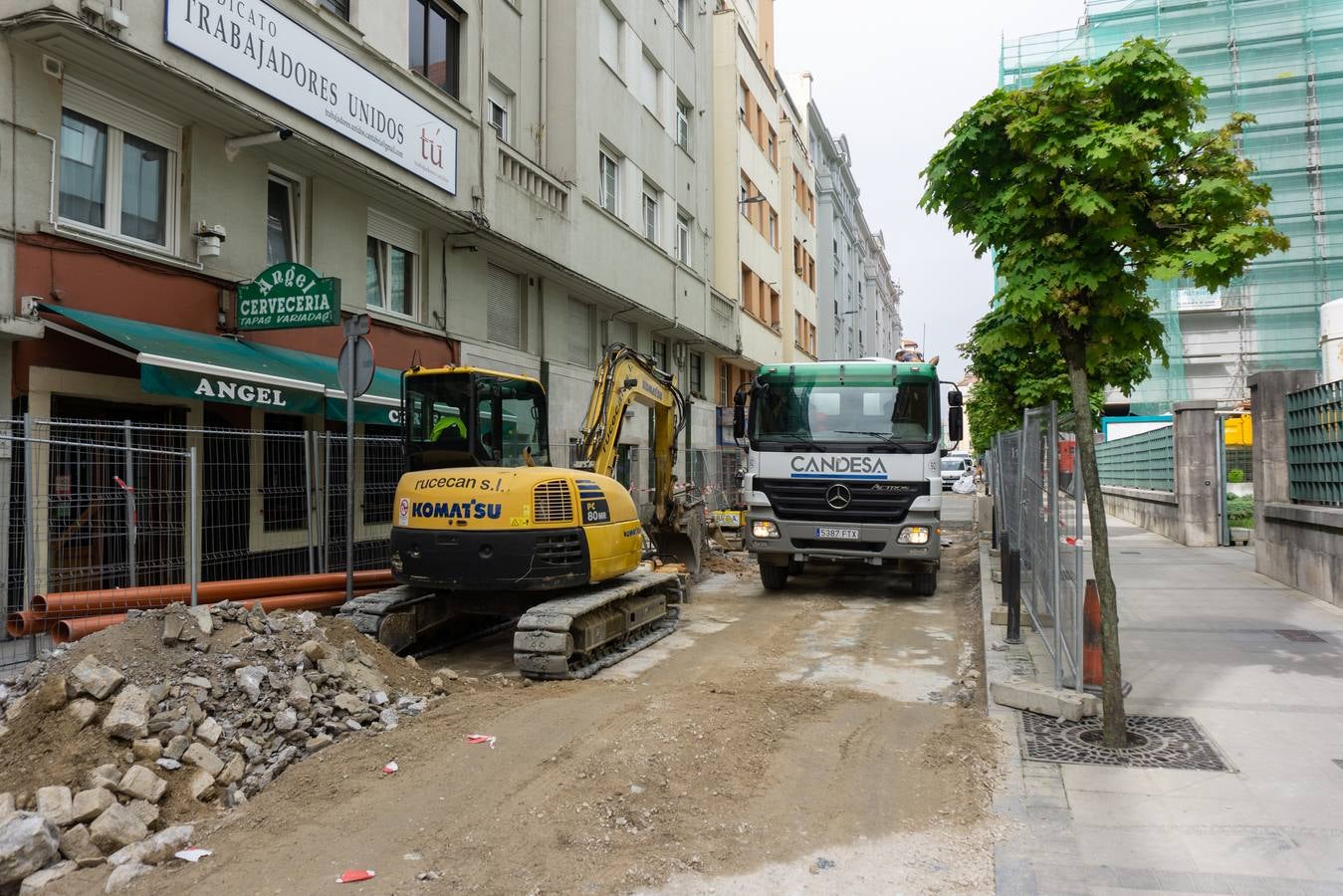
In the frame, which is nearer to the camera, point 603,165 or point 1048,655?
point 1048,655

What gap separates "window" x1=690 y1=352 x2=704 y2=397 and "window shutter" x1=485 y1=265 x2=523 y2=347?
1004 centimetres

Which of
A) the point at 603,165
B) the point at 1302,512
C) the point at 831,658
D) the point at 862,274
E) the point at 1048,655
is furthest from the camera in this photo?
the point at 862,274

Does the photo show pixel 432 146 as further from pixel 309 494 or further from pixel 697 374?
pixel 697 374

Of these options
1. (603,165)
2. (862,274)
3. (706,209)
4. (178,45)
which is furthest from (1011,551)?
(862,274)

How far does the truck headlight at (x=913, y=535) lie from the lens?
36.6 feet

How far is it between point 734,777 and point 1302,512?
9267 millimetres

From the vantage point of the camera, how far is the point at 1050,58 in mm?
37969

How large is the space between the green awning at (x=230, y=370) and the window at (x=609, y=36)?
1168 centimetres

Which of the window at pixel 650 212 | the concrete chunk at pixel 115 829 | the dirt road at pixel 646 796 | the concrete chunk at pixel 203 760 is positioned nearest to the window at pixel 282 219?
the dirt road at pixel 646 796

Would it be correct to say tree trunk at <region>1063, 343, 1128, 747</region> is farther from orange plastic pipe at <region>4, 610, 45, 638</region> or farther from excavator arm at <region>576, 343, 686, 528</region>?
orange plastic pipe at <region>4, 610, 45, 638</region>

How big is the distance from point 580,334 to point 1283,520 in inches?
491

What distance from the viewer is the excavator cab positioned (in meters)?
8.22

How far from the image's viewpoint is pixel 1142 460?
74.2 ft

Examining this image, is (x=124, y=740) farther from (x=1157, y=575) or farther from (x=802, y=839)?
(x=1157, y=575)
